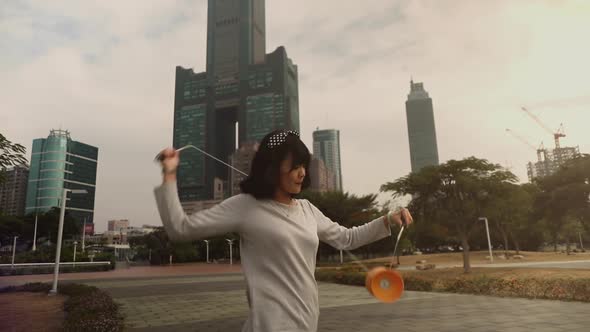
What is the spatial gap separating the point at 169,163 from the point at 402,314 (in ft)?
30.0

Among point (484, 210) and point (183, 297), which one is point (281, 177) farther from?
point (484, 210)

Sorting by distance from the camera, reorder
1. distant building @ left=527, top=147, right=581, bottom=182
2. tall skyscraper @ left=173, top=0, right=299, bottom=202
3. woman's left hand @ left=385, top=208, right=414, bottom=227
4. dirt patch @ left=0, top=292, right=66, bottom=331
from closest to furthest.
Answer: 1. woman's left hand @ left=385, top=208, right=414, bottom=227
2. dirt patch @ left=0, top=292, right=66, bottom=331
3. distant building @ left=527, top=147, right=581, bottom=182
4. tall skyscraper @ left=173, top=0, right=299, bottom=202

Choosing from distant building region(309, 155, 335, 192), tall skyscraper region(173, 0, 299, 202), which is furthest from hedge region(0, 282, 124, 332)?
tall skyscraper region(173, 0, 299, 202)

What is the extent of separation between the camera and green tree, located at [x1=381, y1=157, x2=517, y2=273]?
20.0m

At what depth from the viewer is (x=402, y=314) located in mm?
9422

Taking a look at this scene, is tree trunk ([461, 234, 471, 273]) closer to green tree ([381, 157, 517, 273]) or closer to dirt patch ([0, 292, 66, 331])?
green tree ([381, 157, 517, 273])

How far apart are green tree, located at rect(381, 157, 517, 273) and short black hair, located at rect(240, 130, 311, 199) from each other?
65.0 feet

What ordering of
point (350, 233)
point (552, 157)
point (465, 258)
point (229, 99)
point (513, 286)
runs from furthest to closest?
point (229, 99) → point (552, 157) → point (465, 258) → point (513, 286) → point (350, 233)

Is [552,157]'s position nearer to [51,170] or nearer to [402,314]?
[402,314]

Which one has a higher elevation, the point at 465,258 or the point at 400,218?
the point at 400,218

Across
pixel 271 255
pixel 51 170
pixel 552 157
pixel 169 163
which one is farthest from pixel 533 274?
pixel 51 170

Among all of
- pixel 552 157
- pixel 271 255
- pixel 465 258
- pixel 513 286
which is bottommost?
pixel 513 286

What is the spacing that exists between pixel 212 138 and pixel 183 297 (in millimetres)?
159772

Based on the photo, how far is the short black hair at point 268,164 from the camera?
1923 millimetres
